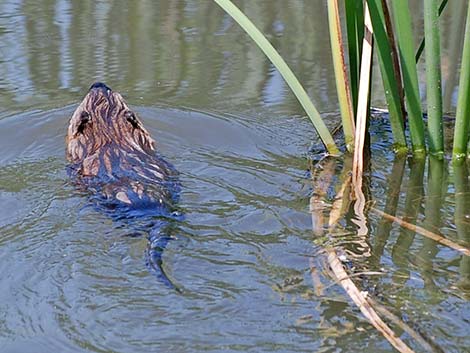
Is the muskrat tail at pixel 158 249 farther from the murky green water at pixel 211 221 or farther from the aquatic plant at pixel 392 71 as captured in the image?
the aquatic plant at pixel 392 71

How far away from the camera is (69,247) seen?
4.09 m

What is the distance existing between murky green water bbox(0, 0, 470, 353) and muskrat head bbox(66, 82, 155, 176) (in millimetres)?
152

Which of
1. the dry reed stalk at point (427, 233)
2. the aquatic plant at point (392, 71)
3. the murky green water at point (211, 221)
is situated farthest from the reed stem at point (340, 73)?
the dry reed stalk at point (427, 233)

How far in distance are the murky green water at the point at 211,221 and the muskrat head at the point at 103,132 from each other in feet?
0.50

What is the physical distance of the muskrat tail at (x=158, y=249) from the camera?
12.1 feet

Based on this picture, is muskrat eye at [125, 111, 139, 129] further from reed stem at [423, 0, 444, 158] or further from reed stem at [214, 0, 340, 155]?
reed stem at [423, 0, 444, 158]

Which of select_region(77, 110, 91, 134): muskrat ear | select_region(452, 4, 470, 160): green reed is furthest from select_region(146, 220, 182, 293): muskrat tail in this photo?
select_region(452, 4, 470, 160): green reed

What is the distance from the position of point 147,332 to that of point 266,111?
128 inches

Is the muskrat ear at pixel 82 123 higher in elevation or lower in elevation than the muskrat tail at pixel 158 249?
lower

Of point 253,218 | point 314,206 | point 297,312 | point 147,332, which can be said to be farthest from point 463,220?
point 147,332

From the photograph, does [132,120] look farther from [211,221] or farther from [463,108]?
[463,108]

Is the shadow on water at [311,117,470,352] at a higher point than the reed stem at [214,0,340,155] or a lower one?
lower

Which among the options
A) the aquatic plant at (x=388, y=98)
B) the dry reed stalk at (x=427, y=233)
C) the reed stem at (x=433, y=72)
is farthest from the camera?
the reed stem at (x=433, y=72)

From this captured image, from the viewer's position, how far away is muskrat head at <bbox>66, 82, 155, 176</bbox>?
5.34 metres
